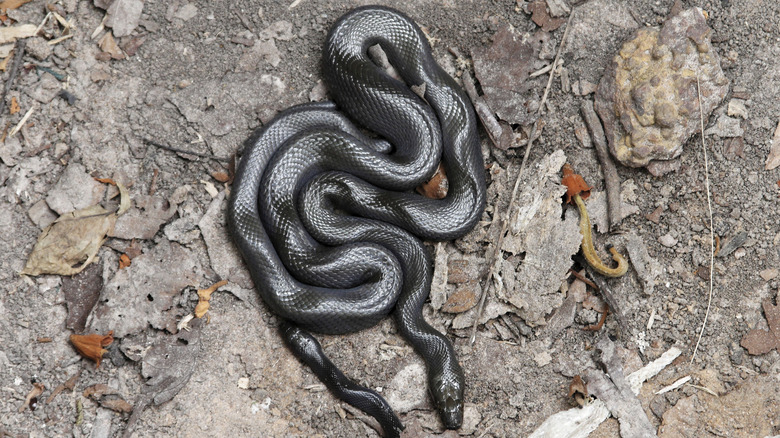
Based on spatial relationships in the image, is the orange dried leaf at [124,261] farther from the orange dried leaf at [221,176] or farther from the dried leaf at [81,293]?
the orange dried leaf at [221,176]

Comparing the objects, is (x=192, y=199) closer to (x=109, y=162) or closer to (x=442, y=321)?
(x=109, y=162)

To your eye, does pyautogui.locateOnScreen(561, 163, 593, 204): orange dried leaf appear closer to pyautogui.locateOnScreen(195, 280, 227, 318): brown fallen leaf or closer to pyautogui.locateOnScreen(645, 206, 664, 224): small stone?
pyautogui.locateOnScreen(645, 206, 664, 224): small stone

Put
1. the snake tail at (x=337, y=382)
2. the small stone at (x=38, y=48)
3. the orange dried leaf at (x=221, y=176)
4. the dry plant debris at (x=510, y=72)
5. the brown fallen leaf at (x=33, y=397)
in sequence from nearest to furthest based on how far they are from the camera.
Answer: the brown fallen leaf at (x=33, y=397) → the snake tail at (x=337, y=382) → the small stone at (x=38, y=48) → the orange dried leaf at (x=221, y=176) → the dry plant debris at (x=510, y=72)

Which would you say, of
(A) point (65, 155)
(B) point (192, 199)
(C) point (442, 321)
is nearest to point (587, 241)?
(C) point (442, 321)

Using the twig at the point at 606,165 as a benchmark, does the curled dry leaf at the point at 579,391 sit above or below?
below

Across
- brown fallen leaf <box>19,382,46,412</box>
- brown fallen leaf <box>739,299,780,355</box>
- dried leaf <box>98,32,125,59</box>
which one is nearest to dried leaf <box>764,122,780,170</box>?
brown fallen leaf <box>739,299,780,355</box>

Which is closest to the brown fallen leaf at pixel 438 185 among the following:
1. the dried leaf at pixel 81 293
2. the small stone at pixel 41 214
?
the dried leaf at pixel 81 293
